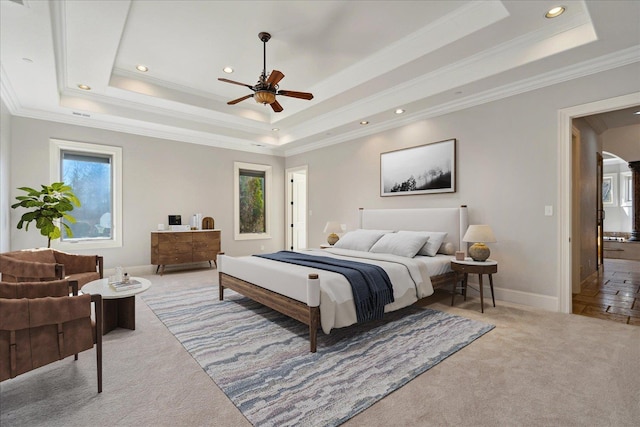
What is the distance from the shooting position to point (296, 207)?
8180mm

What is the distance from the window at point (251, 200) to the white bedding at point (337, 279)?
3.21 m

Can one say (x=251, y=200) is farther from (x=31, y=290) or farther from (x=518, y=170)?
(x=518, y=170)

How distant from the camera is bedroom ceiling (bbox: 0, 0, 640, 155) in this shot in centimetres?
288

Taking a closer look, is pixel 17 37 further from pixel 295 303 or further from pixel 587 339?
pixel 587 339

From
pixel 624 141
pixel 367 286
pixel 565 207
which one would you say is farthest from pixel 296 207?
pixel 624 141

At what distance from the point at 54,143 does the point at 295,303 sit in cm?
511

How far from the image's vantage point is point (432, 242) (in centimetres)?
419

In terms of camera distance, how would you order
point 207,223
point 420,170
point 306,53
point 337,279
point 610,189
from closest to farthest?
point 337,279 → point 306,53 → point 420,170 → point 207,223 → point 610,189

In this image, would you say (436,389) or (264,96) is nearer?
(436,389)

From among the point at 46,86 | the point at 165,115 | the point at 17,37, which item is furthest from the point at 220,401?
Answer: the point at 165,115

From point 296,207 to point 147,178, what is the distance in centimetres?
356

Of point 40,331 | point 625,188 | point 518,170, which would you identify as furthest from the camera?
point 625,188

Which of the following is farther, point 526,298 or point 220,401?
point 526,298

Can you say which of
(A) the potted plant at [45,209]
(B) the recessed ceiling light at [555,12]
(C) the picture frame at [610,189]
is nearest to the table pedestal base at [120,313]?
(A) the potted plant at [45,209]
